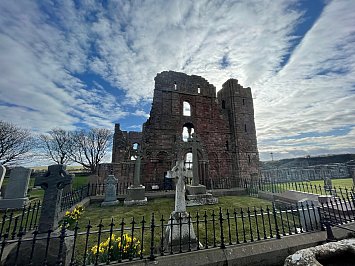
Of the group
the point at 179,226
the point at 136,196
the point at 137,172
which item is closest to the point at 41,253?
the point at 179,226

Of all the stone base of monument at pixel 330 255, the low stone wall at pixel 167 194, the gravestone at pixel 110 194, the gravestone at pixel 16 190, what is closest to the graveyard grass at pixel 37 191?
the gravestone at pixel 16 190

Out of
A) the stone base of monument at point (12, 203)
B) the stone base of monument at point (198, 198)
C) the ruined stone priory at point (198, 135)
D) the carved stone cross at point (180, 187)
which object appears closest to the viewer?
the carved stone cross at point (180, 187)

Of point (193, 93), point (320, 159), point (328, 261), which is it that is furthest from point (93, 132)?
point (320, 159)

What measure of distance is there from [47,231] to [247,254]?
3.48 metres

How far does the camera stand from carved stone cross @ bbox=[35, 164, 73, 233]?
3.09 meters

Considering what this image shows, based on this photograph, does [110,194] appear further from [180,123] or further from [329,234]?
[180,123]

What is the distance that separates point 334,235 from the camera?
3.57 metres

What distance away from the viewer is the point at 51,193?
11.0 ft

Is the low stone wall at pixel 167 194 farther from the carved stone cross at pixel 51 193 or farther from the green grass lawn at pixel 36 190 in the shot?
the carved stone cross at pixel 51 193

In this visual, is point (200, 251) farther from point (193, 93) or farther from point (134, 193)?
point (193, 93)

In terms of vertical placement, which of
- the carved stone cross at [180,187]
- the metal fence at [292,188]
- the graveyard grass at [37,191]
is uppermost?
the carved stone cross at [180,187]

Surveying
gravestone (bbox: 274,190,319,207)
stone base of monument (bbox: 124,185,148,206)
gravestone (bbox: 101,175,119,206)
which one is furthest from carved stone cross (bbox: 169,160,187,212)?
gravestone (bbox: 101,175,119,206)

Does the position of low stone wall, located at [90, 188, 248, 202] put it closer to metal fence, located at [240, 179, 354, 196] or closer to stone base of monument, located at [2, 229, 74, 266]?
metal fence, located at [240, 179, 354, 196]

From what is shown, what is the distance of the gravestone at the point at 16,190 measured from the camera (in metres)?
8.48
